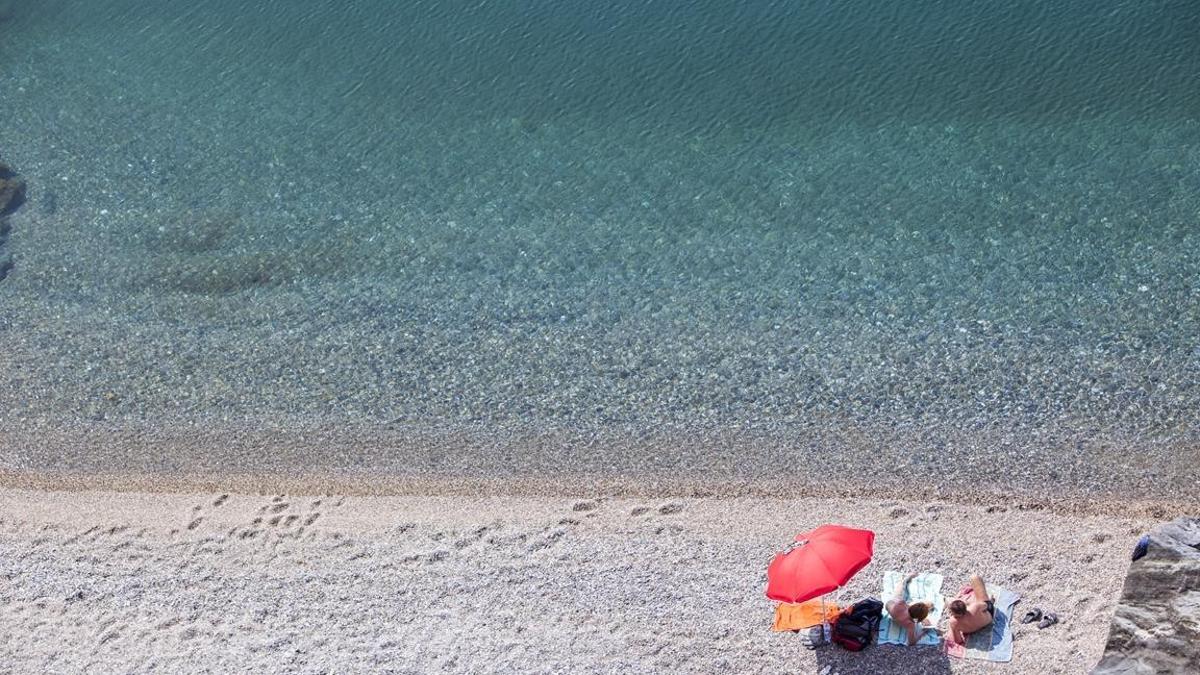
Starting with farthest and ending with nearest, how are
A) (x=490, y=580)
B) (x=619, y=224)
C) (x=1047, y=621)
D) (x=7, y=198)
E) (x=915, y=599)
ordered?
(x=7, y=198)
(x=619, y=224)
(x=490, y=580)
(x=915, y=599)
(x=1047, y=621)

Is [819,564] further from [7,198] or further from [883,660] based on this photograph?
[7,198]

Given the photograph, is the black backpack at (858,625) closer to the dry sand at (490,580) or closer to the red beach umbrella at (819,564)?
the dry sand at (490,580)

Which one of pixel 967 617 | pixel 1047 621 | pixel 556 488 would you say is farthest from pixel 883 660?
pixel 556 488

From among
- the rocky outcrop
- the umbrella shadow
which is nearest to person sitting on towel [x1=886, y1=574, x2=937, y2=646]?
the umbrella shadow

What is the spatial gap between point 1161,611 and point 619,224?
12.7 m

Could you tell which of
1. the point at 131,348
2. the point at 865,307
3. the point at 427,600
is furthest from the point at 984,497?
the point at 131,348

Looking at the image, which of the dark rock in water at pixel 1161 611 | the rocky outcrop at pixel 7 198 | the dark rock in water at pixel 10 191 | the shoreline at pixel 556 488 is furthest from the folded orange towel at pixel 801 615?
the dark rock in water at pixel 10 191

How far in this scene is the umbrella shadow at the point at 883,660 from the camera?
44.6 ft

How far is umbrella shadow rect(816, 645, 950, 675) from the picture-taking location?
13.6 metres

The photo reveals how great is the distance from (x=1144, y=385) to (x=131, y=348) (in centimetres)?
1597

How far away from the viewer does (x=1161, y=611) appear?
1292cm

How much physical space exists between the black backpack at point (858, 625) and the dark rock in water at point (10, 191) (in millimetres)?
19336

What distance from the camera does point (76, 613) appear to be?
1534 centimetres

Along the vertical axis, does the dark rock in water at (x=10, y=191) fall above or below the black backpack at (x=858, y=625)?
above
